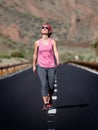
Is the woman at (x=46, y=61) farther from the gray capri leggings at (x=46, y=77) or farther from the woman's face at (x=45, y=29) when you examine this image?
the woman's face at (x=45, y=29)

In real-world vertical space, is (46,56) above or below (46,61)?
above

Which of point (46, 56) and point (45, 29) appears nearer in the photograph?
point (45, 29)

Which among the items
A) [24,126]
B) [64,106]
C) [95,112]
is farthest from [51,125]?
[64,106]

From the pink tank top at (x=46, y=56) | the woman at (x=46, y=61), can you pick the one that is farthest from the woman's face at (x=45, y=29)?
the pink tank top at (x=46, y=56)

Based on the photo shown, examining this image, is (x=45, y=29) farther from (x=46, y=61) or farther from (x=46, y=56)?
(x=46, y=61)

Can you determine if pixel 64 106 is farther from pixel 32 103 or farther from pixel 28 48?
pixel 28 48

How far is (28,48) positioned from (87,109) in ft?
A: 578

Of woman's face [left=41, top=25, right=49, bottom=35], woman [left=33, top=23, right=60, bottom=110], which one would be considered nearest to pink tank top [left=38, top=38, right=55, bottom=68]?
woman [left=33, top=23, right=60, bottom=110]

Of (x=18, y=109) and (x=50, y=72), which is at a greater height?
(x=50, y=72)

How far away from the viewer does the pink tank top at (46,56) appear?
11.6 metres

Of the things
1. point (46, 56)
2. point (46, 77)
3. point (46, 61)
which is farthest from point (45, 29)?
point (46, 77)

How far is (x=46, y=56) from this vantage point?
11555mm

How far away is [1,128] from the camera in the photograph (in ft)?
28.4

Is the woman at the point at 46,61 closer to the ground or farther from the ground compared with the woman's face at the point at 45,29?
closer to the ground
